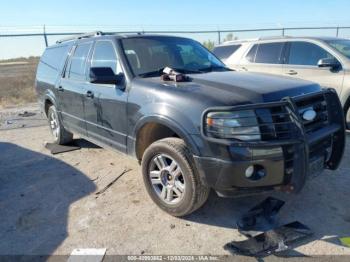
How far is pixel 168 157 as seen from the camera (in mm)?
3719

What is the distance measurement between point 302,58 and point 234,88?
4257 millimetres

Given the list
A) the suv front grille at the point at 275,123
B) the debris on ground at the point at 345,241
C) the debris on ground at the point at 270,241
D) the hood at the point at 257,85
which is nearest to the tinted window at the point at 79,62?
the hood at the point at 257,85

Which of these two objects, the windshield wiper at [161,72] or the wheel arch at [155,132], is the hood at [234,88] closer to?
the windshield wiper at [161,72]

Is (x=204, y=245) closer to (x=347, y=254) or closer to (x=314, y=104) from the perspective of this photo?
(x=347, y=254)

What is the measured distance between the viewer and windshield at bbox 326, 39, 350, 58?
666cm

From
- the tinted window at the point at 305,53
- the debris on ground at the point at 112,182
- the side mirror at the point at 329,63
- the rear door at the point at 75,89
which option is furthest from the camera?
the tinted window at the point at 305,53

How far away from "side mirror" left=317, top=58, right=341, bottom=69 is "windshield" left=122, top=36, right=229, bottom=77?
2.38m

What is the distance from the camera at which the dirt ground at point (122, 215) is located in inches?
133

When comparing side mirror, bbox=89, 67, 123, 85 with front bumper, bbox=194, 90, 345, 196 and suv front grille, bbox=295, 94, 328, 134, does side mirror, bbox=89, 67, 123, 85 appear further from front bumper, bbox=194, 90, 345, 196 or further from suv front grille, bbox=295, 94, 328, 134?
suv front grille, bbox=295, 94, 328, 134

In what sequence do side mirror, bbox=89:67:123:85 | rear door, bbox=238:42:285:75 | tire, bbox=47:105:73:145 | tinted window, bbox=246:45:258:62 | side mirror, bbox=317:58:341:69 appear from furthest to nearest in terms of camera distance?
1. tinted window, bbox=246:45:258:62
2. rear door, bbox=238:42:285:75
3. side mirror, bbox=317:58:341:69
4. tire, bbox=47:105:73:145
5. side mirror, bbox=89:67:123:85

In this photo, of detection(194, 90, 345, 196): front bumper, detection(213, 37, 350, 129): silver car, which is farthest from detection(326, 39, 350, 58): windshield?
detection(194, 90, 345, 196): front bumper

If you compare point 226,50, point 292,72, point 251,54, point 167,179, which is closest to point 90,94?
point 167,179

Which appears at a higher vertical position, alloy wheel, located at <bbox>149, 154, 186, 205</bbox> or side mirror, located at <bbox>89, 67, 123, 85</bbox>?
side mirror, located at <bbox>89, 67, 123, 85</bbox>

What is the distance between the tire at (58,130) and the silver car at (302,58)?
3955 millimetres
